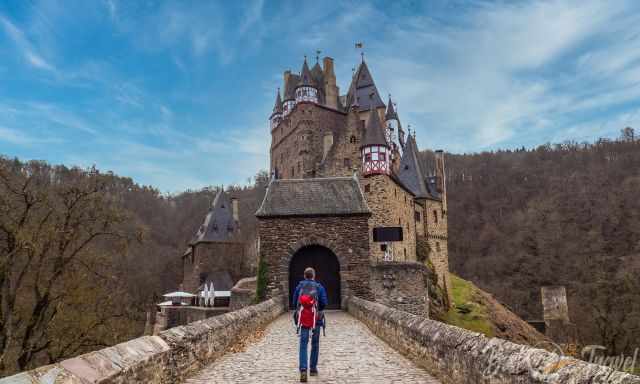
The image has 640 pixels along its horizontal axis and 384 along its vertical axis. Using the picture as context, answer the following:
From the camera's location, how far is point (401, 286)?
18875mm

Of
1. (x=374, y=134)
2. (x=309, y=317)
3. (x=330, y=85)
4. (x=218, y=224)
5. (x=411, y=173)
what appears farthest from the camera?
(x=330, y=85)

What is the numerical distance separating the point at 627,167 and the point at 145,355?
71747mm

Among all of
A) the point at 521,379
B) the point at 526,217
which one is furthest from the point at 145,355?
the point at 526,217

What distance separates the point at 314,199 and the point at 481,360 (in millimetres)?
15191

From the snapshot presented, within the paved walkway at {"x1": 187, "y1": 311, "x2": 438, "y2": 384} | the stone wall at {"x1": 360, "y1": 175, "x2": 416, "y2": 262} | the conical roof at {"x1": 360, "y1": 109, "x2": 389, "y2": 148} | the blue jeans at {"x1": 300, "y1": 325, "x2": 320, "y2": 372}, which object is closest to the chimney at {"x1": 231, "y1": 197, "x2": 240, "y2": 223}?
the conical roof at {"x1": 360, "y1": 109, "x2": 389, "y2": 148}

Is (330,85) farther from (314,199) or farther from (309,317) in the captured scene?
(309,317)

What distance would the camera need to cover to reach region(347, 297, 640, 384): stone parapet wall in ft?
11.0

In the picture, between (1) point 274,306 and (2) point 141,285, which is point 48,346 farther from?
(2) point 141,285

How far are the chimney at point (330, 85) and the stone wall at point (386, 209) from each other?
18118 mm

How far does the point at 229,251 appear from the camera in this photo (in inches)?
1811

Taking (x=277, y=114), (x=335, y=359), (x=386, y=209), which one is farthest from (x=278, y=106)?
(x=335, y=359)

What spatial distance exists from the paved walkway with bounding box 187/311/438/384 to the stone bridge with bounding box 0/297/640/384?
1cm

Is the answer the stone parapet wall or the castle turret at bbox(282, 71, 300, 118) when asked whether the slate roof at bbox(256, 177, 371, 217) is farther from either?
the castle turret at bbox(282, 71, 300, 118)

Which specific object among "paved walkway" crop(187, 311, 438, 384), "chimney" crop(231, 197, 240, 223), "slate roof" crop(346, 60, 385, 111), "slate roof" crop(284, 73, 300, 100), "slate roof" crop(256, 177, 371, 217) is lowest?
"paved walkway" crop(187, 311, 438, 384)
